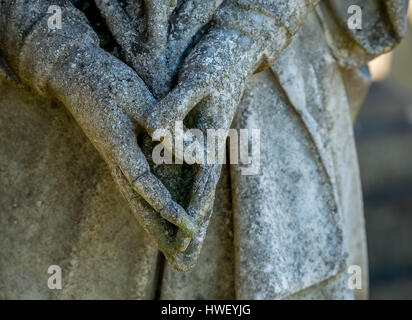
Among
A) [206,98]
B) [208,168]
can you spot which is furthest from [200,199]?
[206,98]

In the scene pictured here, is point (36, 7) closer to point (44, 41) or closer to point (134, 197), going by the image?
point (44, 41)

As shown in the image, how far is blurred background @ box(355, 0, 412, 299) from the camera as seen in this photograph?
10.9 feet

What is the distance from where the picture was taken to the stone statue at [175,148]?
140cm

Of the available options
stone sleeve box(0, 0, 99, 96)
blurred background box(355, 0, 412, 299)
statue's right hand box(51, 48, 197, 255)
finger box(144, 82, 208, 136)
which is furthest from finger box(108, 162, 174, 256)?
blurred background box(355, 0, 412, 299)

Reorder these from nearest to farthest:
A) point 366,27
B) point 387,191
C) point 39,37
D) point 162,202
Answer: point 162,202 < point 39,37 < point 366,27 < point 387,191

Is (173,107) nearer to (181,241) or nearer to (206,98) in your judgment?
(206,98)

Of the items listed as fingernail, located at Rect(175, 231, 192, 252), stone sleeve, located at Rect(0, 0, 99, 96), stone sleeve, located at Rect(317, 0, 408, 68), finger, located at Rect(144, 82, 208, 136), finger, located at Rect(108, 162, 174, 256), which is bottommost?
fingernail, located at Rect(175, 231, 192, 252)

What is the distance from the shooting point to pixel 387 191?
3.39 m

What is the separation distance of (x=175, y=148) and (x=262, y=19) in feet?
0.92

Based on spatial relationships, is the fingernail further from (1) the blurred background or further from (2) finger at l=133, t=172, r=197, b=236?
(1) the blurred background

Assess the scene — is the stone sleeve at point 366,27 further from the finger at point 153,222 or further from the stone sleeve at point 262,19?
the finger at point 153,222

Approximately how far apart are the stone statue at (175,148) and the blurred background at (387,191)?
1.45m

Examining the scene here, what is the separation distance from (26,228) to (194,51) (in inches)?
18.2
